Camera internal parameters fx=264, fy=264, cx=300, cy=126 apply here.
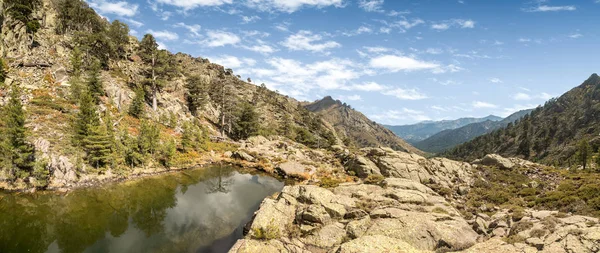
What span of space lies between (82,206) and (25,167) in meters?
10.6

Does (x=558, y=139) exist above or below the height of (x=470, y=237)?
above

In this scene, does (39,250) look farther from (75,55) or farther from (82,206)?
(75,55)

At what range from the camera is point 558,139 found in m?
158

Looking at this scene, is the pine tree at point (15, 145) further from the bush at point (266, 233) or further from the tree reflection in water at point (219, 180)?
the bush at point (266, 233)

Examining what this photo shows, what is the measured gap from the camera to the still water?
21.2 m

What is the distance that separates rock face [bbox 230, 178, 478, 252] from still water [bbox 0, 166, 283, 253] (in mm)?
5087

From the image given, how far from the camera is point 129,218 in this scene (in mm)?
26625

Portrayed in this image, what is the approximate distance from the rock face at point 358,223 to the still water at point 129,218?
5.09 m

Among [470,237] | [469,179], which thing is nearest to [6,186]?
[470,237]

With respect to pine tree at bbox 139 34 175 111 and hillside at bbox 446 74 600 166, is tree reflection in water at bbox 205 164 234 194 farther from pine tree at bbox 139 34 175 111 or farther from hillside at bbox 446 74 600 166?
hillside at bbox 446 74 600 166

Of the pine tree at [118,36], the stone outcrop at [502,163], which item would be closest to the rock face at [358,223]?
the stone outcrop at [502,163]

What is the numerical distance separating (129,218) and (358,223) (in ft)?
74.0

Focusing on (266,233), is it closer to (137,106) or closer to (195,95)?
(137,106)

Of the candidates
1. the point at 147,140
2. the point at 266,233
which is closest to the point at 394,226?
the point at 266,233
